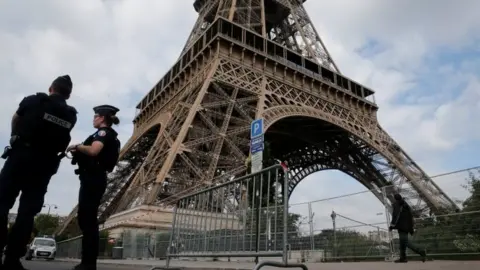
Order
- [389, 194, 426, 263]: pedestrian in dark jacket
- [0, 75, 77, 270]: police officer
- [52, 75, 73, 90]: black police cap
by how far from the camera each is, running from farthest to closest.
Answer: [389, 194, 426, 263]: pedestrian in dark jacket → [52, 75, 73, 90]: black police cap → [0, 75, 77, 270]: police officer

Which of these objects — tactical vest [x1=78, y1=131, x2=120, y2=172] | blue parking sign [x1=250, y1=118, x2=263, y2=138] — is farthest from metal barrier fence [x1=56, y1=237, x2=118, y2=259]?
tactical vest [x1=78, y1=131, x2=120, y2=172]

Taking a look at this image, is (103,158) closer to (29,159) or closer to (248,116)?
(29,159)

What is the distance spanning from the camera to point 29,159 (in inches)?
147

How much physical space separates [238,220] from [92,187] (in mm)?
1822

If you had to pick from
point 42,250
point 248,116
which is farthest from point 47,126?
point 42,250

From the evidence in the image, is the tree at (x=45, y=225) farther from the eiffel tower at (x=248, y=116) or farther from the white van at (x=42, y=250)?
the white van at (x=42, y=250)

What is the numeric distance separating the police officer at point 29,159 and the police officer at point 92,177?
0.86 feet

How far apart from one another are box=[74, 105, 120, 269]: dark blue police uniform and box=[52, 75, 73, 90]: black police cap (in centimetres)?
58

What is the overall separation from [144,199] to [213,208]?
12.6 m

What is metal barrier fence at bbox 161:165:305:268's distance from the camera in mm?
4297

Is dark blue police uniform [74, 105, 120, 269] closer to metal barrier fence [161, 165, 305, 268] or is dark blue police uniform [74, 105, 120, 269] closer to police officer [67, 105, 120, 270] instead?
police officer [67, 105, 120, 270]

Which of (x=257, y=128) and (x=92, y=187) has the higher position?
(x=257, y=128)

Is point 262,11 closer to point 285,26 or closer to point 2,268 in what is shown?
point 285,26

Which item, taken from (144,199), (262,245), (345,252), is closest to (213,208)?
(262,245)
